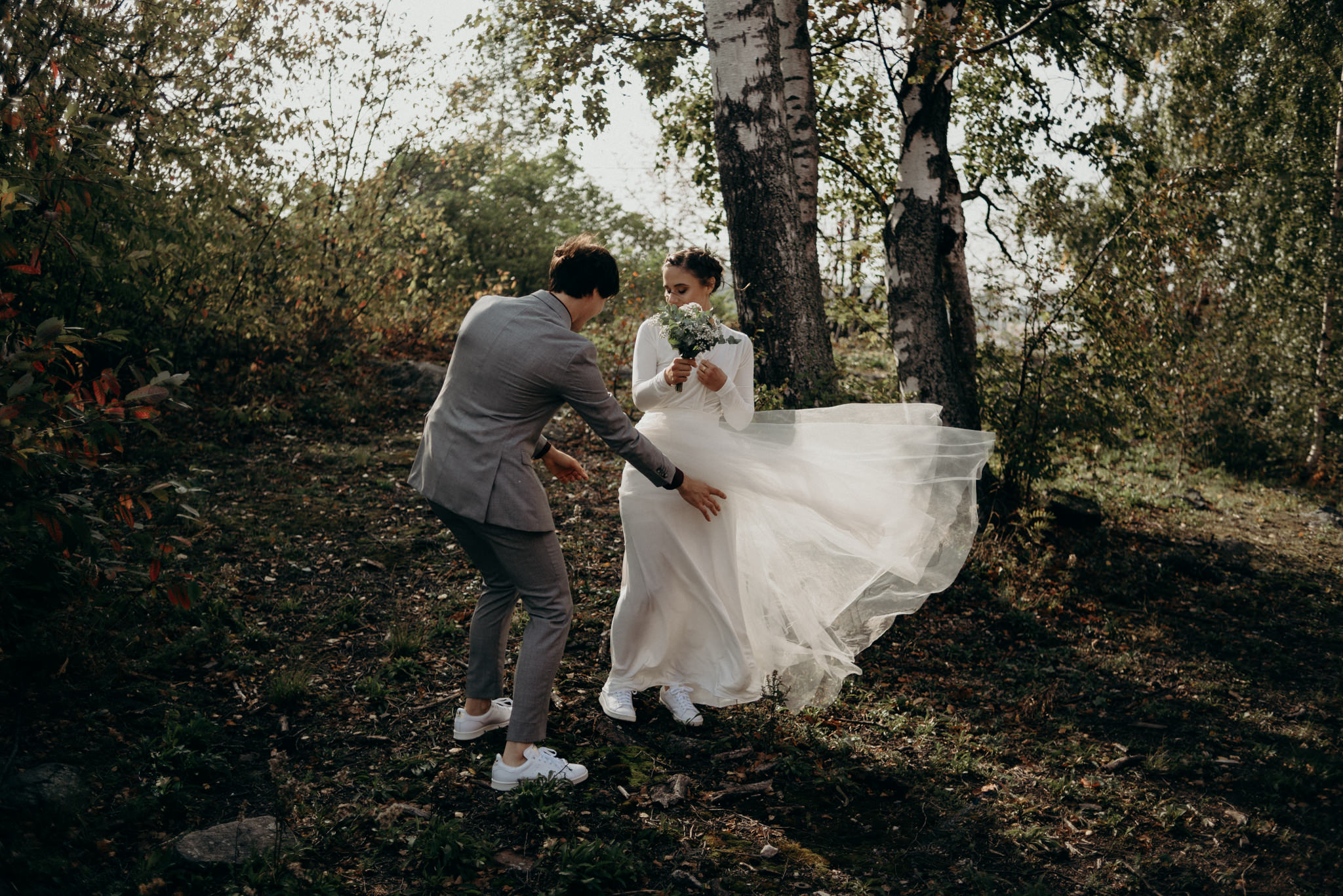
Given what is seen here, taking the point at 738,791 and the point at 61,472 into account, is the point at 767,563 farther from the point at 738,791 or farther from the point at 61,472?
the point at 61,472

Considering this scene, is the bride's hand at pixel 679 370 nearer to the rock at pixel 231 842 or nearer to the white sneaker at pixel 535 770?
the white sneaker at pixel 535 770

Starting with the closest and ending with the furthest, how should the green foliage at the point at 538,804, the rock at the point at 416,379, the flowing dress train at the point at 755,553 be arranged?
the green foliage at the point at 538,804, the flowing dress train at the point at 755,553, the rock at the point at 416,379

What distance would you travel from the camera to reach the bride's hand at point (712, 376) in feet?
14.4

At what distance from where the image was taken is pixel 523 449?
3.70m

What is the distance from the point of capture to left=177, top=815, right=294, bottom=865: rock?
3137 mm

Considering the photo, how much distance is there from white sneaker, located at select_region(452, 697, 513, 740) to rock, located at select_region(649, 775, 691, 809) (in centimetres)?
77

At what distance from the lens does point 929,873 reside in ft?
11.6

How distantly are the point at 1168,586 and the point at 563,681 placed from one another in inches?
224

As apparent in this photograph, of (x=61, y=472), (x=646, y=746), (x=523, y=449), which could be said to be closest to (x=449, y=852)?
(x=646, y=746)

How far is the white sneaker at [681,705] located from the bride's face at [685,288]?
1.99 metres

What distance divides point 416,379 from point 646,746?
25.6ft

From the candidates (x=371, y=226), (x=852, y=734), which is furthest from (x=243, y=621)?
(x=371, y=226)

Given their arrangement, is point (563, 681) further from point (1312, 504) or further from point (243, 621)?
point (1312, 504)

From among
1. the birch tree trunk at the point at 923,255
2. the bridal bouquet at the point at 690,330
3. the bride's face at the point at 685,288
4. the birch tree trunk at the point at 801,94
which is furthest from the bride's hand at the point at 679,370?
the birch tree trunk at the point at 923,255
